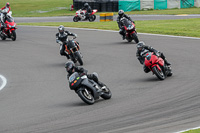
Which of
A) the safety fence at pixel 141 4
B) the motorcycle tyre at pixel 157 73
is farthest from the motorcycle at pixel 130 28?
the safety fence at pixel 141 4

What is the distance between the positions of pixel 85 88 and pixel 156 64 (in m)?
3.32

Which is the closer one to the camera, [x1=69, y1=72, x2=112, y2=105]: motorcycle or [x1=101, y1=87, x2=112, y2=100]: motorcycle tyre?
[x1=69, y1=72, x2=112, y2=105]: motorcycle

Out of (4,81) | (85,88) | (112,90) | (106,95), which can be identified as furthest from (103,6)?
(85,88)

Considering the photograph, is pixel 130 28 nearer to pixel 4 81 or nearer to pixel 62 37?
pixel 62 37

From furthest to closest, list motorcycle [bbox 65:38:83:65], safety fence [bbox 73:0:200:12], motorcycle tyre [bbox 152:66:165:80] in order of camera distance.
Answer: safety fence [bbox 73:0:200:12], motorcycle [bbox 65:38:83:65], motorcycle tyre [bbox 152:66:165:80]

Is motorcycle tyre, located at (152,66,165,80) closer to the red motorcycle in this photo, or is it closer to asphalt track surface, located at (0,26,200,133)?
the red motorcycle

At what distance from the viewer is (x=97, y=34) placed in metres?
28.5

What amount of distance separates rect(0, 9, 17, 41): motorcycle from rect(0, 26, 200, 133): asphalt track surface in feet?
9.44

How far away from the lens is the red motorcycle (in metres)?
13.8

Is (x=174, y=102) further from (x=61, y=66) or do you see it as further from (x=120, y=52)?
(x=120, y=52)

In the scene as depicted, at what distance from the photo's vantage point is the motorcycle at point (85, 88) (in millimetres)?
11109

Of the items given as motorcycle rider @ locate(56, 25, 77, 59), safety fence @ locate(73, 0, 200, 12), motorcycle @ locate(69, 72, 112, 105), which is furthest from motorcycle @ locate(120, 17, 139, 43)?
safety fence @ locate(73, 0, 200, 12)

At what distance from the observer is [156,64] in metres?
13.8

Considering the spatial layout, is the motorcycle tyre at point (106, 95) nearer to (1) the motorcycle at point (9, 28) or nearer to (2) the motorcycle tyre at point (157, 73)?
(2) the motorcycle tyre at point (157, 73)
